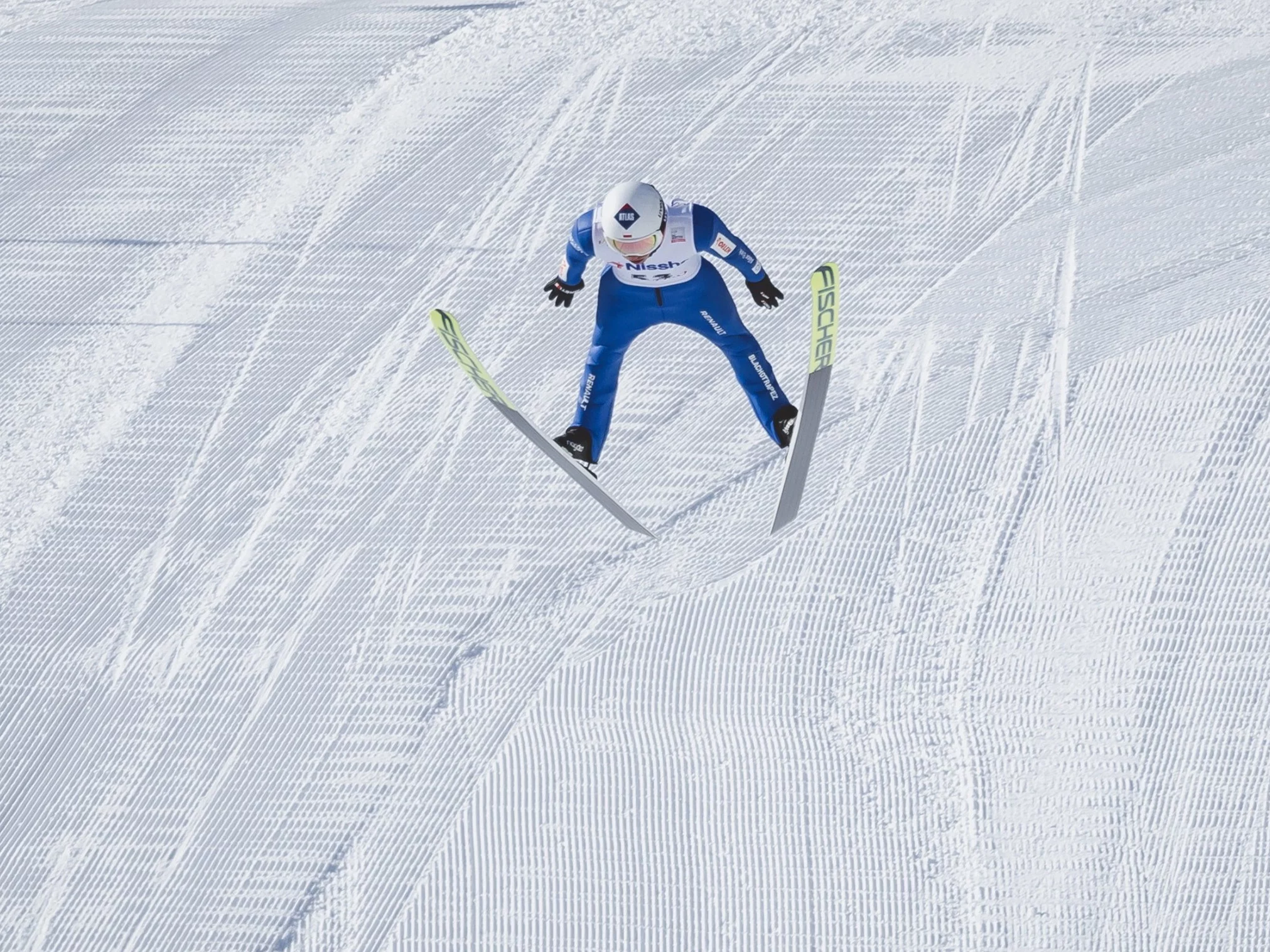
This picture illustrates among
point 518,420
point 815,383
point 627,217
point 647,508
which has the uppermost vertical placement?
point 627,217

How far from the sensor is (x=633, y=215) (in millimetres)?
3789

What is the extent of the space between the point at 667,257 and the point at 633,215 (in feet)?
0.78

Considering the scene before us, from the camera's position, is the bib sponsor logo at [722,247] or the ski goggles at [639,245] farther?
the bib sponsor logo at [722,247]

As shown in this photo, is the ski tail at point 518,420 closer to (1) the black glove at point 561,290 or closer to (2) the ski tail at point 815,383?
(1) the black glove at point 561,290

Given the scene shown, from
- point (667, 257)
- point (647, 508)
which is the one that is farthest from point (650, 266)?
point (647, 508)

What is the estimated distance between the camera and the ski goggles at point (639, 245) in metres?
3.86

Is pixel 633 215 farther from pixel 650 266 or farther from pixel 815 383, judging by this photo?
pixel 815 383

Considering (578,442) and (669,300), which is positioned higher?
(669,300)

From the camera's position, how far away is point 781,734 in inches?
161

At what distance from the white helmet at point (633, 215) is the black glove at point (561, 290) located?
357 mm

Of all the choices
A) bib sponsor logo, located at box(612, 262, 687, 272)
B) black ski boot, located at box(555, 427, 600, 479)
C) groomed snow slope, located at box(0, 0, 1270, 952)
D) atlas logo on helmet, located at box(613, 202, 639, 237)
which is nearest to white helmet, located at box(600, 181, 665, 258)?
atlas logo on helmet, located at box(613, 202, 639, 237)

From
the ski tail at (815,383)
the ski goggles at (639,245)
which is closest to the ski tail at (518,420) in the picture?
the ski tail at (815,383)

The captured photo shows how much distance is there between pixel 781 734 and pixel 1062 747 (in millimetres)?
886

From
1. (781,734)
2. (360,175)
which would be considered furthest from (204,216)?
(781,734)
